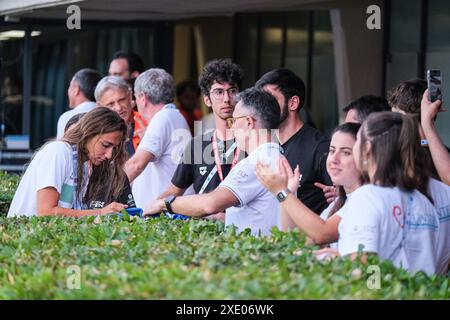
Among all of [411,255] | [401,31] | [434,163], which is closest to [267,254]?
[411,255]

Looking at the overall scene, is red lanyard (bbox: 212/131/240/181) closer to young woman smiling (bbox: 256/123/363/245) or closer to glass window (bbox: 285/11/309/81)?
young woman smiling (bbox: 256/123/363/245)

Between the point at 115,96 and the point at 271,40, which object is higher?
the point at 271,40

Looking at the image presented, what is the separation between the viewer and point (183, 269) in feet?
14.9

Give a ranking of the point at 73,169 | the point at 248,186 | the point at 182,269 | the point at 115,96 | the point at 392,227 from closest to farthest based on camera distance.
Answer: the point at 182,269 < the point at 392,227 < the point at 248,186 < the point at 73,169 < the point at 115,96

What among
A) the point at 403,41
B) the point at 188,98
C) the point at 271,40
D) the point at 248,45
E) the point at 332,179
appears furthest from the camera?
the point at 248,45

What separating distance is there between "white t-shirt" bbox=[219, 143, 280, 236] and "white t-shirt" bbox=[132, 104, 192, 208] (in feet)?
8.89

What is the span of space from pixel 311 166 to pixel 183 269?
3042 mm

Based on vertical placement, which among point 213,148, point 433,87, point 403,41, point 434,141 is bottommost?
point 213,148

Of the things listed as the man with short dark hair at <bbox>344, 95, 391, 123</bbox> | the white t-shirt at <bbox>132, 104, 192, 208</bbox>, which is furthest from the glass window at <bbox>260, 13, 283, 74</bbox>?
the man with short dark hair at <bbox>344, 95, 391, 123</bbox>

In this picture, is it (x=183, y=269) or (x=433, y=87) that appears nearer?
(x=183, y=269)

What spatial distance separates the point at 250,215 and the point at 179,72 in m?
12.7

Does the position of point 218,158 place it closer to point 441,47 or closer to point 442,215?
point 442,215

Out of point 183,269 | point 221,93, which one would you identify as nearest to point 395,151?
point 183,269
